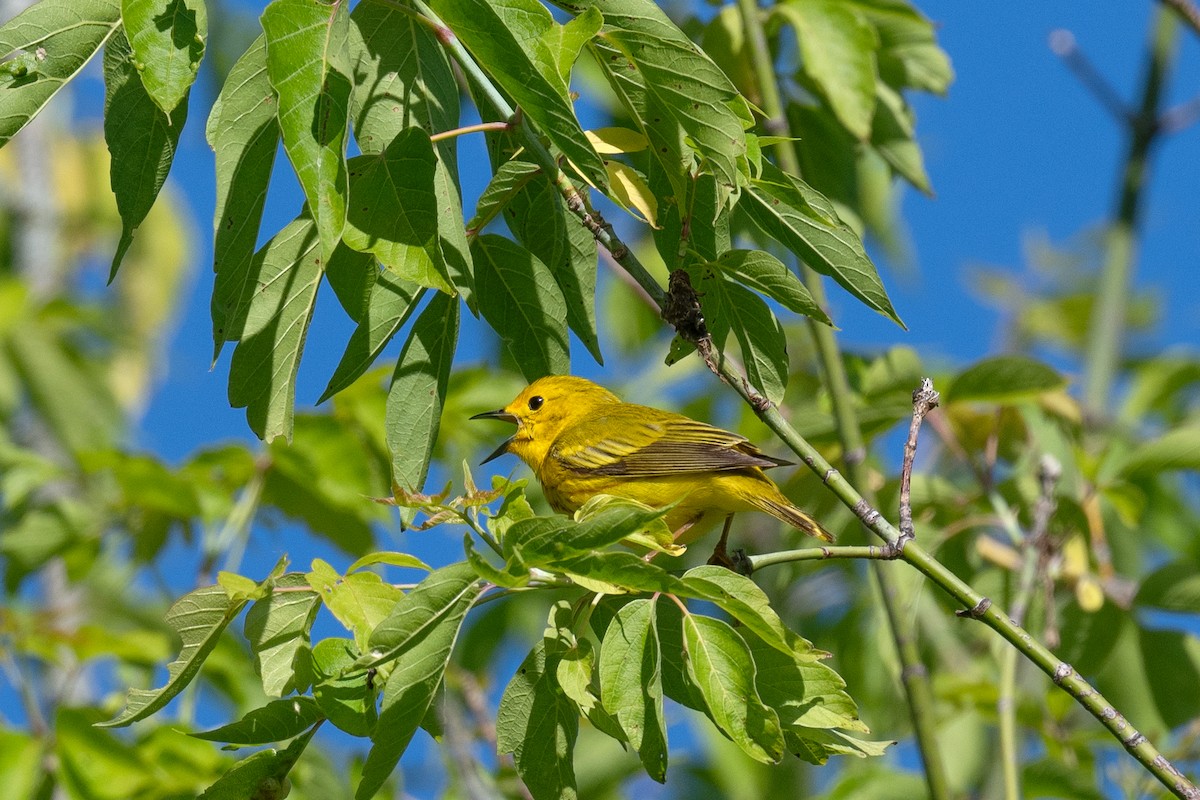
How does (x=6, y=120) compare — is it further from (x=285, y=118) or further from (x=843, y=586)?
(x=843, y=586)

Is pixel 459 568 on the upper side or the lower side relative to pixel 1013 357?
upper

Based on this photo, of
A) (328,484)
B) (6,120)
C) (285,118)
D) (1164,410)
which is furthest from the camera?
(1164,410)

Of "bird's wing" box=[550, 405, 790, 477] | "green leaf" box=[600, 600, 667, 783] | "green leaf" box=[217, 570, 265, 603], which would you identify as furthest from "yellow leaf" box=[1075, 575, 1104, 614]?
"green leaf" box=[217, 570, 265, 603]

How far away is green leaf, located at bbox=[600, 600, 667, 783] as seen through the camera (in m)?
2.00

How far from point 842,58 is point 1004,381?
113 centimetres

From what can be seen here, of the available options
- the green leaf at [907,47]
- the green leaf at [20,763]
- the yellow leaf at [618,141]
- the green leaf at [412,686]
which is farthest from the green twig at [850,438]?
the green leaf at [20,763]

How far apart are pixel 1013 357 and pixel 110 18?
279 centimetres

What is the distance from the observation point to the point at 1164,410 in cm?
580

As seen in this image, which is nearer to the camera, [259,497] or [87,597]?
[259,497]

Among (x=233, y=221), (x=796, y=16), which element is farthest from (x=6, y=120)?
(x=796, y=16)

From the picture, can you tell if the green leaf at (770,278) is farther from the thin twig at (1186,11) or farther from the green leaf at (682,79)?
the thin twig at (1186,11)

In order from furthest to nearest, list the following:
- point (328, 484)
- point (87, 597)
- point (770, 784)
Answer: point (87, 597) < point (770, 784) < point (328, 484)

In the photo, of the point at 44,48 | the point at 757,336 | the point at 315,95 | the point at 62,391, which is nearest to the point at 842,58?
the point at 757,336

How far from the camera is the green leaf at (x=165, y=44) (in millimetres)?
1990
